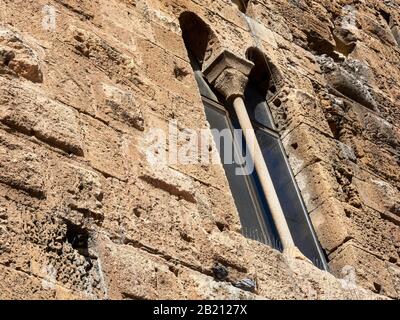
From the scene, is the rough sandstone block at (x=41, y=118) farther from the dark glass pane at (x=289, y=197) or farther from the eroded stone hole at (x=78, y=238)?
the dark glass pane at (x=289, y=197)

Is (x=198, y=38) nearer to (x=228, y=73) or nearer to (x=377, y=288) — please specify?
(x=228, y=73)

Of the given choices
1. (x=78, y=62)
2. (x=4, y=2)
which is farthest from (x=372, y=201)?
(x=4, y=2)

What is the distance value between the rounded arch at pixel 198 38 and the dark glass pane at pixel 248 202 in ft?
1.32

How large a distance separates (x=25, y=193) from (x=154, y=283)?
1.89 ft

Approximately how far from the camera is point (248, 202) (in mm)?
4973

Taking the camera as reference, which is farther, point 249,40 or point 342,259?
point 249,40

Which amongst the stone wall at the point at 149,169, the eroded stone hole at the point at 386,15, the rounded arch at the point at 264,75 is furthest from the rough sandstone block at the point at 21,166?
the eroded stone hole at the point at 386,15

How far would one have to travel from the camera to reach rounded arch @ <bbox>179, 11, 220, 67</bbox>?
548cm

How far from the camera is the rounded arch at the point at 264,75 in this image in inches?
228

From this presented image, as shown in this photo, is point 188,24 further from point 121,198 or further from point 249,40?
point 121,198

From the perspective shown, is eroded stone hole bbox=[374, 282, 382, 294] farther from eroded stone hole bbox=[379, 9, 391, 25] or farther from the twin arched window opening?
eroded stone hole bbox=[379, 9, 391, 25]

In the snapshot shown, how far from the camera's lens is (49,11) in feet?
13.9

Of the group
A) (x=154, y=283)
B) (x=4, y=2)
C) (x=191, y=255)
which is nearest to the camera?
(x=154, y=283)

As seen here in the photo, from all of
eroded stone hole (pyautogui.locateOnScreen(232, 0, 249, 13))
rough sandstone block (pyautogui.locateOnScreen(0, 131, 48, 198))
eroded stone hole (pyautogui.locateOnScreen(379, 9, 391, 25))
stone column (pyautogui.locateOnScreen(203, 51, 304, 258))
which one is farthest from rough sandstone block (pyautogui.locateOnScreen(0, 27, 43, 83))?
eroded stone hole (pyautogui.locateOnScreen(379, 9, 391, 25))
